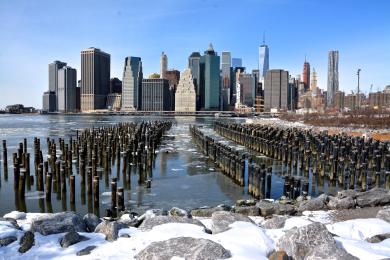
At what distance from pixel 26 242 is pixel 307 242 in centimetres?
679

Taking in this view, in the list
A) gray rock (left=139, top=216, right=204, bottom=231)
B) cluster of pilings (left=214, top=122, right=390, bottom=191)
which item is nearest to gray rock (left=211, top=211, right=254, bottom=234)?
gray rock (left=139, top=216, right=204, bottom=231)

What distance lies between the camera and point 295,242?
8.81 m

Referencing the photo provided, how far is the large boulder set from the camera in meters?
8.47

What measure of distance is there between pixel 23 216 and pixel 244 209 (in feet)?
24.6

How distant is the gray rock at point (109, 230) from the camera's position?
995 cm

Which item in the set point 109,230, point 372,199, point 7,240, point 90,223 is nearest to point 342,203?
point 372,199

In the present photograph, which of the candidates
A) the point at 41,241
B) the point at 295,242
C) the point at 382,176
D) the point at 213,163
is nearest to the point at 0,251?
the point at 41,241

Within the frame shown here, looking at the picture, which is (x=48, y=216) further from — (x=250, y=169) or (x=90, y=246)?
(x=250, y=169)

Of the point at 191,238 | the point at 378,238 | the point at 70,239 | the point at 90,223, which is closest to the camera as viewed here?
the point at 191,238

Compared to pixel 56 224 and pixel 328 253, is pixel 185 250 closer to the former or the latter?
pixel 328 253

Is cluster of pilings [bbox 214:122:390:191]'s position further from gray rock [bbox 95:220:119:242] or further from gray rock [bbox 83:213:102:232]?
gray rock [bbox 95:220:119:242]

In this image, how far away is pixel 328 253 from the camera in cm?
828

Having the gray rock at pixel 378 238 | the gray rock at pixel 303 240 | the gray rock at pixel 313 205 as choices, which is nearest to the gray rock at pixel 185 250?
the gray rock at pixel 303 240

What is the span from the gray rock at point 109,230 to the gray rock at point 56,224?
2.10ft
